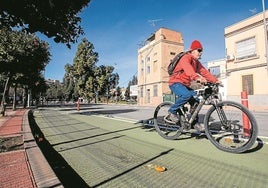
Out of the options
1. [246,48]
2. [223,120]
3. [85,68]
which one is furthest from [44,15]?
[85,68]

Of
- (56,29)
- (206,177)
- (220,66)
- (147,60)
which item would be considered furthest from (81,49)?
(206,177)

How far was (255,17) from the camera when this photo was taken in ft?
76.1

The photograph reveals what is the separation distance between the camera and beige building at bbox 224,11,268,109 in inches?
869

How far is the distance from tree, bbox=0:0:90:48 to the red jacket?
2.75 meters

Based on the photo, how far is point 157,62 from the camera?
3984 cm

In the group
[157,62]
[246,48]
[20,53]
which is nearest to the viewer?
[20,53]

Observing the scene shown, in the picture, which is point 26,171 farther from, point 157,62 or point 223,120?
point 157,62

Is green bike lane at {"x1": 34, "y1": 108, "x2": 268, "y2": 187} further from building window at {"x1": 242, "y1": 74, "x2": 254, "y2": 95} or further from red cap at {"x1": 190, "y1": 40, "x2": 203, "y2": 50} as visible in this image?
building window at {"x1": 242, "y1": 74, "x2": 254, "y2": 95}

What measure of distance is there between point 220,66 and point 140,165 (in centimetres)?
4253

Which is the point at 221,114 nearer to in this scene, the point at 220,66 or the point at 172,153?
the point at 172,153

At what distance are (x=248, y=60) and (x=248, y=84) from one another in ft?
8.33

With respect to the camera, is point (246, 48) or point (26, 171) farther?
point (246, 48)

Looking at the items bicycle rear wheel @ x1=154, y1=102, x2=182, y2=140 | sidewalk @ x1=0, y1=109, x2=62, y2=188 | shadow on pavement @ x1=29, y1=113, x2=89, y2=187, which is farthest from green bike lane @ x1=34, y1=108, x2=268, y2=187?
bicycle rear wheel @ x1=154, y1=102, x2=182, y2=140

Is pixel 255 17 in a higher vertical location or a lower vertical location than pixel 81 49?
lower
